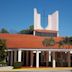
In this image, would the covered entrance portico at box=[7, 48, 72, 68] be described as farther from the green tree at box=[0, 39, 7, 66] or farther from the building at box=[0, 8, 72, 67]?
the green tree at box=[0, 39, 7, 66]

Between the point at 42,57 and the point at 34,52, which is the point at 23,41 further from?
the point at 42,57

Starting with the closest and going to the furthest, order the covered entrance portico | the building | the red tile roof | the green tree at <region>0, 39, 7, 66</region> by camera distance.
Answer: the green tree at <region>0, 39, 7, 66</region> → the building → the covered entrance portico → the red tile roof

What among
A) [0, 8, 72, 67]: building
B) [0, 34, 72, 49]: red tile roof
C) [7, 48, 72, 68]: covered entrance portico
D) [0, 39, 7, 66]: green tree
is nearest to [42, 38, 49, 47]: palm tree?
[0, 8, 72, 67]: building

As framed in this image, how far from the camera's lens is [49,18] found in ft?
196

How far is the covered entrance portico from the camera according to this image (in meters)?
41.0

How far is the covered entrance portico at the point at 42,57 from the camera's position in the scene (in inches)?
1614

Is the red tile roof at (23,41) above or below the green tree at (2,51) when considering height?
above

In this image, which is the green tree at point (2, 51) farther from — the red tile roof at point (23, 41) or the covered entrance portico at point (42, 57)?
the red tile roof at point (23, 41)

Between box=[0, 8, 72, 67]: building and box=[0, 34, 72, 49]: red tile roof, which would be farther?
box=[0, 34, 72, 49]: red tile roof

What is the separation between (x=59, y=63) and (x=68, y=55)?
7.24 ft

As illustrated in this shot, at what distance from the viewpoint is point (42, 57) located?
153 feet

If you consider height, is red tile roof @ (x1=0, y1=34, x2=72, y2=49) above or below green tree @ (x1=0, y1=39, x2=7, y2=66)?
above

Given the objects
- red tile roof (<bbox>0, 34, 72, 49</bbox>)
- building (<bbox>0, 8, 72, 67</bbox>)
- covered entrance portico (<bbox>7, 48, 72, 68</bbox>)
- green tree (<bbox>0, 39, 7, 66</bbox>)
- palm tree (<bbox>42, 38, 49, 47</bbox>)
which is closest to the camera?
green tree (<bbox>0, 39, 7, 66</bbox>)

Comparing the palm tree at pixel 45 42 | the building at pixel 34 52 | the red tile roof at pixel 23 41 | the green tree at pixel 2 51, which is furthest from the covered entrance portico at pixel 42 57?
the green tree at pixel 2 51
